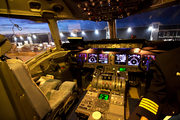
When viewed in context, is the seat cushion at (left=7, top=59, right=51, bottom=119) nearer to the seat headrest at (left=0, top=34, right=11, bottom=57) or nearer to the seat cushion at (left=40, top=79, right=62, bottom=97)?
the seat headrest at (left=0, top=34, right=11, bottom=57)

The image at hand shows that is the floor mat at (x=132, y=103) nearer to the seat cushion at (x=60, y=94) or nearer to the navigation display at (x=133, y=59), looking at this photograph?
the navigation display at (x=133, y=59)

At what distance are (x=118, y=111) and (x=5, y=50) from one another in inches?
60.3

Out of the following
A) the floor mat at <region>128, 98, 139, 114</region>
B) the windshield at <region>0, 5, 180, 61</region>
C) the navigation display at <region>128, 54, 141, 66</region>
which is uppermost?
the windshield at <region>0, 5, 180, 61</region>

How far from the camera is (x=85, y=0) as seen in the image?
1.67 m

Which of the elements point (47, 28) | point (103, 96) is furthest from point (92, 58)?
point (47, 28)

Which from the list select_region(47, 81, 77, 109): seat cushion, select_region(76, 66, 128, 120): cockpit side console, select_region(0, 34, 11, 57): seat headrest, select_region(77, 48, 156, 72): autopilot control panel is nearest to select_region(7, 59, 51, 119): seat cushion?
select_region(0, 34, 11, 57): seat headrest

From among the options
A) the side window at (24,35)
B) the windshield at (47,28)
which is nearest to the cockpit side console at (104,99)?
the windshield at (47,28)

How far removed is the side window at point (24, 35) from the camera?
237 cm

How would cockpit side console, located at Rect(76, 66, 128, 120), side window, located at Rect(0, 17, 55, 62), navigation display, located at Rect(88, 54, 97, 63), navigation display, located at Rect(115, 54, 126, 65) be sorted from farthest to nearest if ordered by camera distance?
navigation display, located at Rect(88, 54, 97, 63)
navigation display, located at Rect(115, 54, 126, 65)
side window, located at Rect(0, 17, 55, 62)
cockpit side console, located at Rect(76, 66, 128, 120)

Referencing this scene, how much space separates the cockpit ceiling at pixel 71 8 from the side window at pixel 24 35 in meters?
0.27

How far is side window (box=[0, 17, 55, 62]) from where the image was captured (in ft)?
7.78

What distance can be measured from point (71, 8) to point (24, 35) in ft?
5.80

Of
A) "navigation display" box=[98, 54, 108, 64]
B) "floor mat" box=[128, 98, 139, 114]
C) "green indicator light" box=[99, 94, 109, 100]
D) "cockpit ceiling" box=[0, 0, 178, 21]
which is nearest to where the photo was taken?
"green indicator light" box=[99, 94, 109, 100]

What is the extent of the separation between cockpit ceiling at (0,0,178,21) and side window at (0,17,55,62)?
0.89ft
